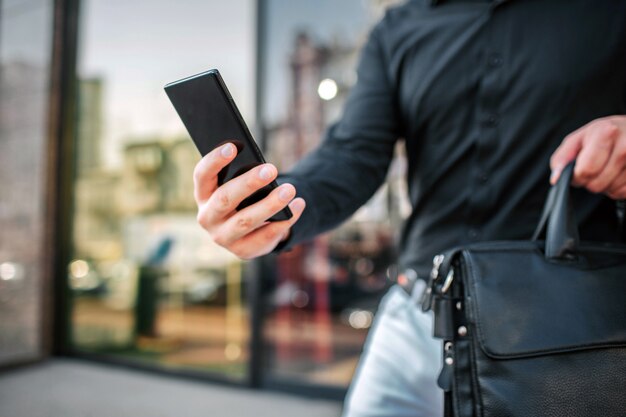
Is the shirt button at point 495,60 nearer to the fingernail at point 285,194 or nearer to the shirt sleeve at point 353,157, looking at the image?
the shirt sleeve at point 353,157

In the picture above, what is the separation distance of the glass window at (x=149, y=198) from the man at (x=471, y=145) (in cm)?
234

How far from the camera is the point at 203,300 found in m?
3.50

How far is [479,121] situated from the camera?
0.89m

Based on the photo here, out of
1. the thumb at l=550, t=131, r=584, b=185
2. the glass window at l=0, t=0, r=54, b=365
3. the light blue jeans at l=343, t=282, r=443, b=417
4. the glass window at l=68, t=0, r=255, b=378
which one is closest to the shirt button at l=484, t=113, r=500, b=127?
the thumb at l=550, t=131, r=584, b=185

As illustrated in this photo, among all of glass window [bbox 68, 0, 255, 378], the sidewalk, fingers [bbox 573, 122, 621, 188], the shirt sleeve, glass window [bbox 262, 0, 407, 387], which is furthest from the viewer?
glass window [bbox 68, 0, 255, 378]

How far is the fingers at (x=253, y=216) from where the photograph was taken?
2.00 ft

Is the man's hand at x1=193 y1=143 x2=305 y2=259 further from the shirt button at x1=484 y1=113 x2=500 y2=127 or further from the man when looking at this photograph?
the shirt button at x1=484 y1=113 x2=500 y2=127

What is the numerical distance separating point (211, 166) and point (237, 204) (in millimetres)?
57

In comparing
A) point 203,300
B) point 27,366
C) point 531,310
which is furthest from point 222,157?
point 27,366

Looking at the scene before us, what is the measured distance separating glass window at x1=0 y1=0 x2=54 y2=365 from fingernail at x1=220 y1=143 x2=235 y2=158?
3558 mm

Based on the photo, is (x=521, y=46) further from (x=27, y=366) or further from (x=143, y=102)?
(x=27, y=366)

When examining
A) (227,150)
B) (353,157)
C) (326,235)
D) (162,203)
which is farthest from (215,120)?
(162,203)

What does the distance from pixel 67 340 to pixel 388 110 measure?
144 inches

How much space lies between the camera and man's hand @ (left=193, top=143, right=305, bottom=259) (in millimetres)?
597
